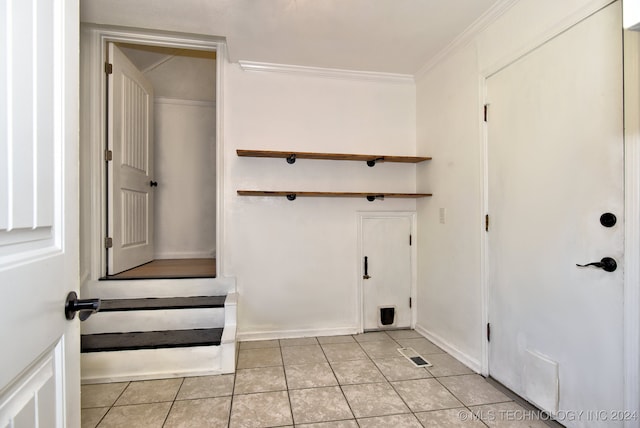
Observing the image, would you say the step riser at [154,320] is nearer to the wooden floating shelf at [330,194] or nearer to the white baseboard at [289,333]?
the white baseboard at [289,333]

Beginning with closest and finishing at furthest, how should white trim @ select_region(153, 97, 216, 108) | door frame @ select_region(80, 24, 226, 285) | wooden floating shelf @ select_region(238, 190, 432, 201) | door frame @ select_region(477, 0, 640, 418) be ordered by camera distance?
door frame @ select_region(477, 0, 640, 418)
door frame @ select_region(80, 24, 226, 285)
wooden floating shelf @ select_region(238, 190, 432, 201)
white trim @ select_region(153, 97, 216, 108)

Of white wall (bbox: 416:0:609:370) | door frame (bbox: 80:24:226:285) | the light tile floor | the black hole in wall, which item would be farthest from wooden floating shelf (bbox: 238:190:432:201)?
the light tile floor

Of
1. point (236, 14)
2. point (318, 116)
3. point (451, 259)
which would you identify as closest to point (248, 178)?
point (318, 116)

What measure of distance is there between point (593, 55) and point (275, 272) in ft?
8.41

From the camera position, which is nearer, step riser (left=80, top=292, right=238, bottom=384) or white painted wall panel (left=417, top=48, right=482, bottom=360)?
step riser (left=80, top=292, right=238, bottom=384)

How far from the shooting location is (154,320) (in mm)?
2438

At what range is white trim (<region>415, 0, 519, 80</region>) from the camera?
203 centimetres

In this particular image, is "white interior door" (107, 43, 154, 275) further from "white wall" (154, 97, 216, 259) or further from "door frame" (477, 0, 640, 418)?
"door frame" (477, 0, 640, 418)

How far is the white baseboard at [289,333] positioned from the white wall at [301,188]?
1cm

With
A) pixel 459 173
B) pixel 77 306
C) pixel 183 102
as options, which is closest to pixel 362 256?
pixel 459 173

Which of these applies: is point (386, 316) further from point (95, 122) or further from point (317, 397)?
point (95, 122)

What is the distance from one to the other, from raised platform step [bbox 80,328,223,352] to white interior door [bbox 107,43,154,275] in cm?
66

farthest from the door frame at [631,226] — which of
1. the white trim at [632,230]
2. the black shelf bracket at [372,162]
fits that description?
the black shelf bracket at [372,162]

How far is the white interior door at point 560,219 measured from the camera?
4.73 feet
